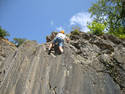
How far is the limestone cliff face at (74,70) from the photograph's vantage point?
259 inches

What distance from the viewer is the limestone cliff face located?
6566 mm

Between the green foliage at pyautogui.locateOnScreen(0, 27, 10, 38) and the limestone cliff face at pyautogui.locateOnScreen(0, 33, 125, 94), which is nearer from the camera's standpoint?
the limestone cliff face at pyautogui.locateOnScreen(0, 33, 125, 94)

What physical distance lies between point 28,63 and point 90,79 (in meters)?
4.05

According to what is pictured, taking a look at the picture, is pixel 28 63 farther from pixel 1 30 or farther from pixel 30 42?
pixel 1 30

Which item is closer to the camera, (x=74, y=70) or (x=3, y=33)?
(x=74, y=70)

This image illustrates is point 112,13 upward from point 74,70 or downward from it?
upward

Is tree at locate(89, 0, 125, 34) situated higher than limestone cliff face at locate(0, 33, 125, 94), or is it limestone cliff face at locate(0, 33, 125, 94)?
tree at locate(89, 0, 125, 34)

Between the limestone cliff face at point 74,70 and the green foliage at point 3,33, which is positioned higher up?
the green foliage at point 3,33

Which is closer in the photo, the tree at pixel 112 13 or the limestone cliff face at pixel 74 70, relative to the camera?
A: the limestone cliff face at pixel 74 70

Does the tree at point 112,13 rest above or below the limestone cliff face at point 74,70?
above

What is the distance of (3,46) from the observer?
16453 mm

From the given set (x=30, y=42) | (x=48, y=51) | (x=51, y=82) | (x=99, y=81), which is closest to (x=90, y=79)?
(x=99, y=81)

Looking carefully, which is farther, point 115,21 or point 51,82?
point 115,21

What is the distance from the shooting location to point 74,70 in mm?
7117
